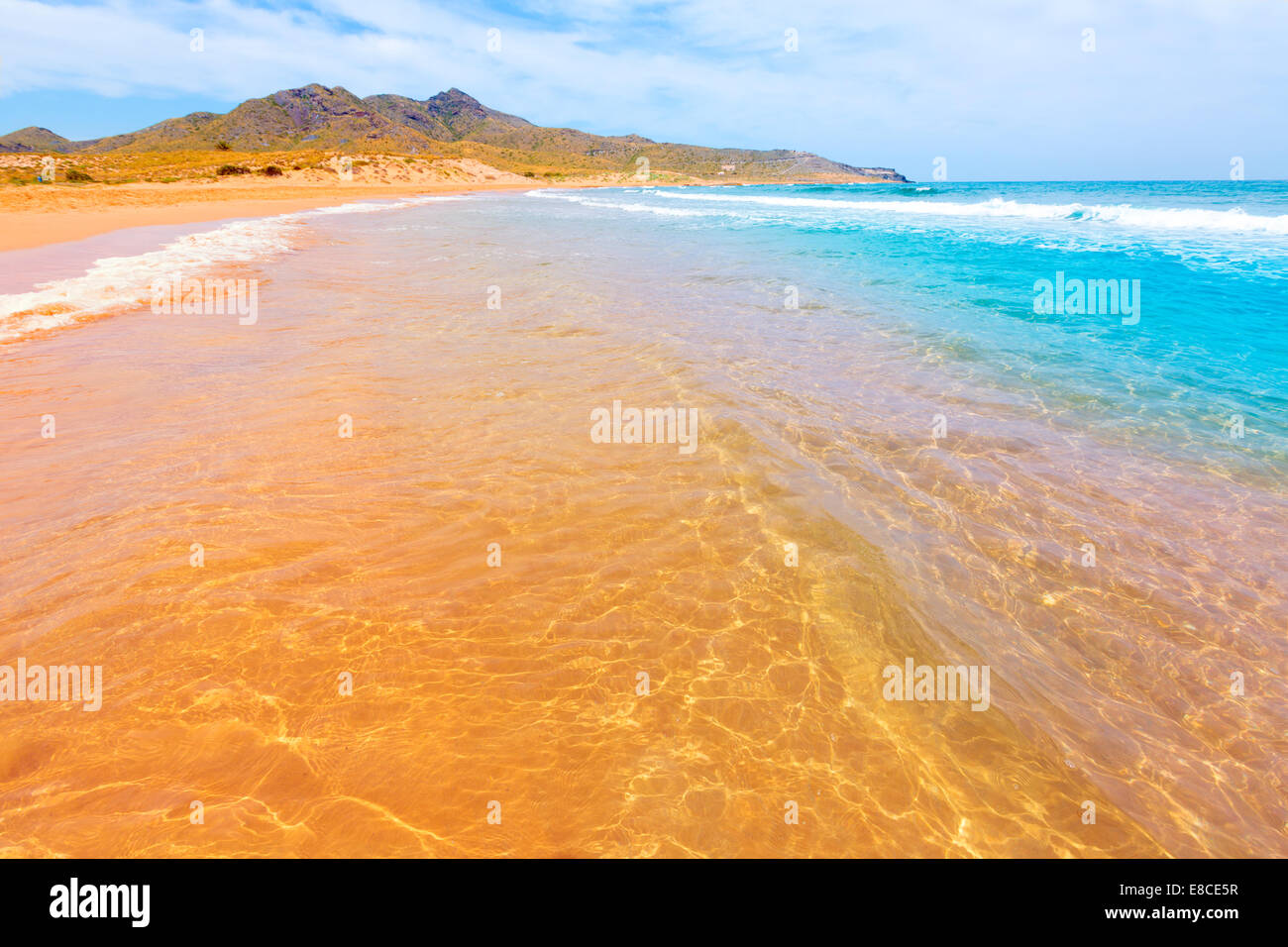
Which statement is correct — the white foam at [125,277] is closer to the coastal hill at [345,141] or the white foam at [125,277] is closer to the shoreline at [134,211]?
the shoreline at [134,211]

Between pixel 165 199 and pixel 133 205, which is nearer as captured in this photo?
pixel 133 205

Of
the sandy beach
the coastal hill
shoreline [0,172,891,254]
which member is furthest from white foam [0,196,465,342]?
the coastal hill

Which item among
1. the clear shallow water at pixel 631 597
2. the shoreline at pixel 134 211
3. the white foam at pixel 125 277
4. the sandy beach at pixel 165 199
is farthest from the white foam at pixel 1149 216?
the sandy beach at pixel 165 199

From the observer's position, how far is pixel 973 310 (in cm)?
1571

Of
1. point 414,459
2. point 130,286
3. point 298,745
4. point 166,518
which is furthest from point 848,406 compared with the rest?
point 130,286

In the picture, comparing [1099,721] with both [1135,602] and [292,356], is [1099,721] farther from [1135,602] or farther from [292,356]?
[292,356]

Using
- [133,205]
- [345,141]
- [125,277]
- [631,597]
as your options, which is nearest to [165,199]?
[133,205]

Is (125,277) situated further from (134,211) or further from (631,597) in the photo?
(134,211)

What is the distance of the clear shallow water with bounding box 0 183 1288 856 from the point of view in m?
3.35

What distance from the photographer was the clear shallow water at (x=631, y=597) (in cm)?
335

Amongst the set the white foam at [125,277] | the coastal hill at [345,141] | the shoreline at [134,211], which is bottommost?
the white foam at [125,277]

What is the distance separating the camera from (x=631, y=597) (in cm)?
494

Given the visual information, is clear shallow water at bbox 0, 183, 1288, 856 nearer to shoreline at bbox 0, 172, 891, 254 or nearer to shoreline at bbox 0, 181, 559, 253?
shoreline at bbox 0, 181, 559, 253
